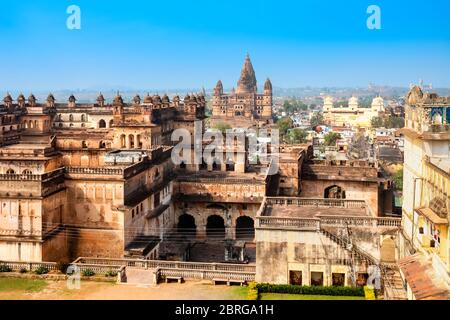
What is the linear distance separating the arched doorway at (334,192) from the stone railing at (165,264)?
2087 centimetres

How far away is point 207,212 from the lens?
4659 cm

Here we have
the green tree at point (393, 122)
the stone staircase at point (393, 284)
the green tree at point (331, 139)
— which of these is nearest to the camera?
the stone staircase at point (393, 284)

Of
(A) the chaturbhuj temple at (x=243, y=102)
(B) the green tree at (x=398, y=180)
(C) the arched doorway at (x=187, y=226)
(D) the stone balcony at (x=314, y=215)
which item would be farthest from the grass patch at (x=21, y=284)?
(A) the chaturbhuj temple at (x=243, y=102)

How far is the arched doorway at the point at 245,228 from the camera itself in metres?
46.6

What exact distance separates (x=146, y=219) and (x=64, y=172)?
22.2ft

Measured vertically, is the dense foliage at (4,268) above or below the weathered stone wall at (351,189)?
below

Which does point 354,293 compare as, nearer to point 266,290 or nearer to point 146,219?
point 266,290

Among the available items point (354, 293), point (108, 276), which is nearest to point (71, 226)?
point (108, 276)

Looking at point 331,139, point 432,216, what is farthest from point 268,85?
point 432,216

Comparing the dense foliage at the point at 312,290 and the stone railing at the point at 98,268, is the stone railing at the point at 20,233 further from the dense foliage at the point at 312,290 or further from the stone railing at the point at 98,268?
the dense foliage at the point at 312,290

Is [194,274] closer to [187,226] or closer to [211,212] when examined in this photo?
[211,212]
